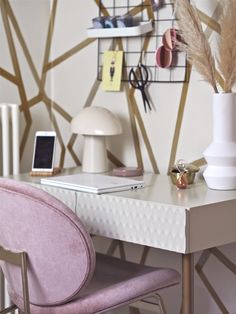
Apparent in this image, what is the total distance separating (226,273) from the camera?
239 centimetres

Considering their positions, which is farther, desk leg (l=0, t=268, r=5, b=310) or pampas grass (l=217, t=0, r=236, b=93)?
desk leg (l=0, t=268, r=5, b=310)

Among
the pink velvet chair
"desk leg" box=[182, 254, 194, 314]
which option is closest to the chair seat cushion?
the pink velvet chair

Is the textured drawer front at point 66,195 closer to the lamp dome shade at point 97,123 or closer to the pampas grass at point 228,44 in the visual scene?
the lamp dome shade at point 97,123

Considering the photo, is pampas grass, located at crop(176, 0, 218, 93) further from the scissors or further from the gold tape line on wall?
the gold tape line on wall

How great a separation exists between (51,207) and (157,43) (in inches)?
36.5

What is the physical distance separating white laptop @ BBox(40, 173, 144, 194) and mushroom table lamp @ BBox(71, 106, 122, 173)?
6.0 inches

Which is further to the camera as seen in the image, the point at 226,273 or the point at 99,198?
the point at 226,273

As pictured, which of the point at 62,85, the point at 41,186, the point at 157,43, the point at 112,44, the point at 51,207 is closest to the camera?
the point at 51,207

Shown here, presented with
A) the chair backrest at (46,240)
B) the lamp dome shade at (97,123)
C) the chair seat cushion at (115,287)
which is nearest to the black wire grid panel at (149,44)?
the lamp dome shade at (97,123)

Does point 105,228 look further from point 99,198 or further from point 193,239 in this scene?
point 193,239

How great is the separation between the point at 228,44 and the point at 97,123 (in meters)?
0.63

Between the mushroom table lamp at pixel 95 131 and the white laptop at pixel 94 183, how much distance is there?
151 millimetres

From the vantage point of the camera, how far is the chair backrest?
1.83 metres

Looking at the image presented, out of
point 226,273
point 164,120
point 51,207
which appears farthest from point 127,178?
point 51,207
